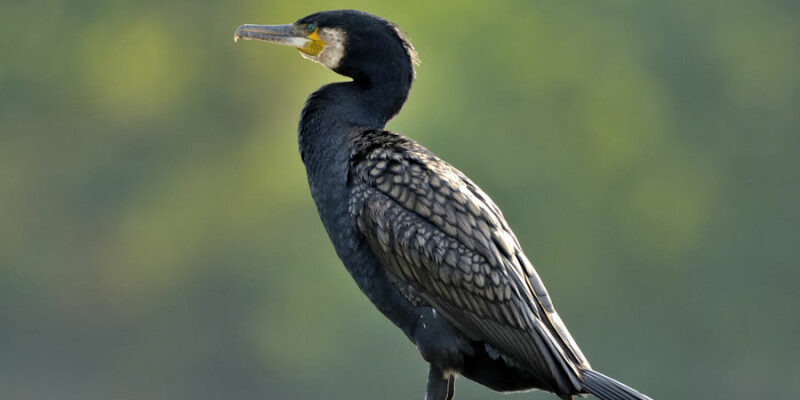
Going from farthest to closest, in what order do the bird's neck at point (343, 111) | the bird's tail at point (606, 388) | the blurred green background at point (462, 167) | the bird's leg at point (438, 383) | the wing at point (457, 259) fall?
the blurred green background at point (462, 167)
the bird's neck at point (343, 111)
the bird's leg at point (438, 383)
the wing at point (457, 259)
the bird's tail at point (606, 388)

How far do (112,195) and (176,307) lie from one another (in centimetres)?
209

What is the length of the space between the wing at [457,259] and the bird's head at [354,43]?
1.92ft

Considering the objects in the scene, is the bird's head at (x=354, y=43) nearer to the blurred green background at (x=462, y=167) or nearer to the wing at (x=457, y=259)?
the wing at (x=457, y=259)

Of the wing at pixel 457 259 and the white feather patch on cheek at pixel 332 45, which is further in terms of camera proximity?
the white feather patch on cheek at pixel 332 45

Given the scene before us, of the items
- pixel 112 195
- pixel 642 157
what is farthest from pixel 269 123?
pixel 642 157

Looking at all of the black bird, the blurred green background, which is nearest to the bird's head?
the black bird

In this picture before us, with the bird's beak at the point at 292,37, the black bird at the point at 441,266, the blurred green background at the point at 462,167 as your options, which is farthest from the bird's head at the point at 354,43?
the blurred green background at the point at 462,167

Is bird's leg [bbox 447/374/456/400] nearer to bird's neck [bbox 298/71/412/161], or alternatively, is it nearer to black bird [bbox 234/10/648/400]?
black bird [bbox 234/10/648/400]

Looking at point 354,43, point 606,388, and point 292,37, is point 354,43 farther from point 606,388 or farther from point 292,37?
point 606,388

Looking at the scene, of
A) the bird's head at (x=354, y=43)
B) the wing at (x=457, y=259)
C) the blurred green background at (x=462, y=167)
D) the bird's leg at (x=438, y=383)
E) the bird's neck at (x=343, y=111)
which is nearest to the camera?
the wing at (x=457, y=259)

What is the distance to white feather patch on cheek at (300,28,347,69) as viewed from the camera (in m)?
5.47

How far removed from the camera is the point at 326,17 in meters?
5.51

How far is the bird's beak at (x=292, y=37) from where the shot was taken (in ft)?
18.1

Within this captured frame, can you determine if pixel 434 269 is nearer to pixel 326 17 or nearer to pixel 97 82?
pixel 326 17
